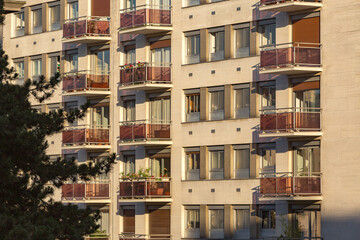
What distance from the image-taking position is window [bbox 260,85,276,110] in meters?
61.7

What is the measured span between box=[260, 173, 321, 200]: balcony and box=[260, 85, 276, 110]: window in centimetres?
410

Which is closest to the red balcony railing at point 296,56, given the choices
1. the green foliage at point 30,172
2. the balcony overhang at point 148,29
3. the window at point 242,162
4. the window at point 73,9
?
the window at point 242,162

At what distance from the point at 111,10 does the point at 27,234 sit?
31.3m

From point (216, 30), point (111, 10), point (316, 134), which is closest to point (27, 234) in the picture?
point (316, 134)

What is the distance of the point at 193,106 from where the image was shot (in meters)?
66.1

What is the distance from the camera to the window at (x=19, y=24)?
7775 cm

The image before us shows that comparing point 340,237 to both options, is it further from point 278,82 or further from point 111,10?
point 111,10

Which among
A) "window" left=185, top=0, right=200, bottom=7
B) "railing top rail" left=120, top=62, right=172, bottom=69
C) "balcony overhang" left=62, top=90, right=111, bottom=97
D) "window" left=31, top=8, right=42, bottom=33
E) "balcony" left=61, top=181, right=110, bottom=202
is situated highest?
"window" left=31, top=8, right=42, bottom=33

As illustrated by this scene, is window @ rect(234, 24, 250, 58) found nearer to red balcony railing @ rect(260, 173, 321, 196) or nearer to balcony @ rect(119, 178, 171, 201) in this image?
red balcony railing @ rect(260, 173, 321, 196)

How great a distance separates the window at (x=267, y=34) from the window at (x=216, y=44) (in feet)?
9.21

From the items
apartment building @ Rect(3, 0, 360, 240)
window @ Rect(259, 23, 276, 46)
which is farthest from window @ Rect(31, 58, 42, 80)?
window @ Rect(259, 23, 276, 46)

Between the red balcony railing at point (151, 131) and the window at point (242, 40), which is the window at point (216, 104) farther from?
the red balcony railing at point (151, 131)

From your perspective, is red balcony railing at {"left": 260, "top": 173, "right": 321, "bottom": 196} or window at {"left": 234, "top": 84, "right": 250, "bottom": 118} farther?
window at {"left": 234, "top": 84, "right": 250, "bottom": 118}

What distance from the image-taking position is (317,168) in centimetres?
5934
